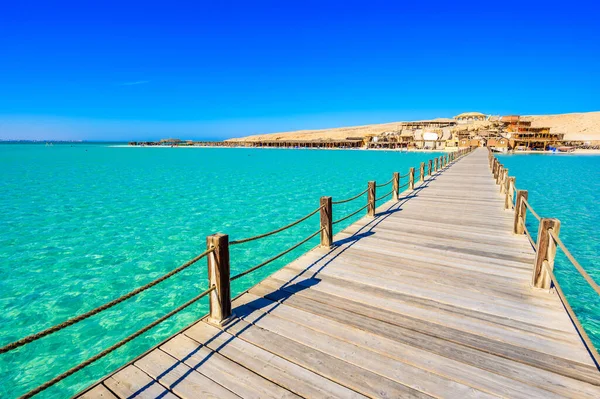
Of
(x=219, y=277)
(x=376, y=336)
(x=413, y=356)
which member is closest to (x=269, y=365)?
(x=219, y=277)

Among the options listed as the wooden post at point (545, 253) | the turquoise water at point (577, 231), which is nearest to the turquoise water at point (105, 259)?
the wooden post at point (545, 253)

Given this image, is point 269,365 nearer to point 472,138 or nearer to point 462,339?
point 462,339

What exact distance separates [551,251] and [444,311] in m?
2.04

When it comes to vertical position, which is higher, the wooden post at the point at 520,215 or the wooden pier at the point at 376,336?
the wooden post at the point at 520,215

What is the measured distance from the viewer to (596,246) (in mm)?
10883

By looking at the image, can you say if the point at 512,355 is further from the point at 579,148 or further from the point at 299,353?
the point at 579,148

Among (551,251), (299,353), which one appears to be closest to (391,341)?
(299,353)

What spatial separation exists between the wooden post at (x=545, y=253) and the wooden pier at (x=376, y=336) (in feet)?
0.07

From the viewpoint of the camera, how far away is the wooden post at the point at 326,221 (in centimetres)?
693

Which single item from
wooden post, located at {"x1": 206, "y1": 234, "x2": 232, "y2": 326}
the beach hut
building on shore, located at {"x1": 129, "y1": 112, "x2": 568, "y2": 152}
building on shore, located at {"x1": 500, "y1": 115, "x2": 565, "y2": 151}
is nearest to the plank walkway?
wooden post, located at {"x1": 206, "y1": 234, "x2": 232, "y2": 326}

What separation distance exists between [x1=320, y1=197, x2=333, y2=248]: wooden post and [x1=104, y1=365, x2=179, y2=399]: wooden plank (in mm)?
4556

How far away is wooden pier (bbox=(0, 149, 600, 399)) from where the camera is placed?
10.2 feet

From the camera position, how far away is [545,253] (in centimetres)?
499

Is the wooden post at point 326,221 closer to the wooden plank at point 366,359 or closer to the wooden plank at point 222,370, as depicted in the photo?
the wooden plank at point 366,359
